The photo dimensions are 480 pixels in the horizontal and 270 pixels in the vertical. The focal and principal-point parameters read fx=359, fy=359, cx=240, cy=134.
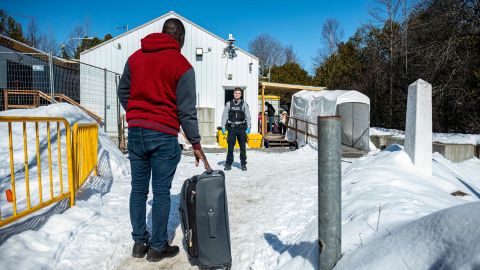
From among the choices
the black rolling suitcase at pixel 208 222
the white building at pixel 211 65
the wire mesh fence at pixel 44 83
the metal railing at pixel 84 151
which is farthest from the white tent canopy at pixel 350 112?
the black rolling suitcase at pixel 208 222

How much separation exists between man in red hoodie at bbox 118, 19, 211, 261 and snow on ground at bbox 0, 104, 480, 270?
332 millimetres

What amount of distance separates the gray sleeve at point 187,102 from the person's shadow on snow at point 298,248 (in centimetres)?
123

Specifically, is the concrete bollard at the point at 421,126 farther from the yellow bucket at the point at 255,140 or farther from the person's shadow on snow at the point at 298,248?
the yellow bucket at the point at 255,140

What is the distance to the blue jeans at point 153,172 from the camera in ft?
8.95

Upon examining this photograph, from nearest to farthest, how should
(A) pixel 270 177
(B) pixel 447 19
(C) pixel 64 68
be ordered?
(A) pixel 270 177 → (C) pixel 64 68 → (B) pixel 447 19

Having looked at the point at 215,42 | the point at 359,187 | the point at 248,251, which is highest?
the point at 215,42

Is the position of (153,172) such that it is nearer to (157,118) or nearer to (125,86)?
(157,118)

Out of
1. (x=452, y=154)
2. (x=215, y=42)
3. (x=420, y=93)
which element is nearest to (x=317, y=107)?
(x=215, y=42)

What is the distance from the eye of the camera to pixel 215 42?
16734mm

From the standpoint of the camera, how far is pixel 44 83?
10.0 m

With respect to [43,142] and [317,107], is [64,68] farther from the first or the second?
[317,107]

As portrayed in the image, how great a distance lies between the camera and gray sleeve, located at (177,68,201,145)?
2703 mm

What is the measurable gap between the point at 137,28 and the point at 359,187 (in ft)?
46.9

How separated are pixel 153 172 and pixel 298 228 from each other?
5.31 feet
